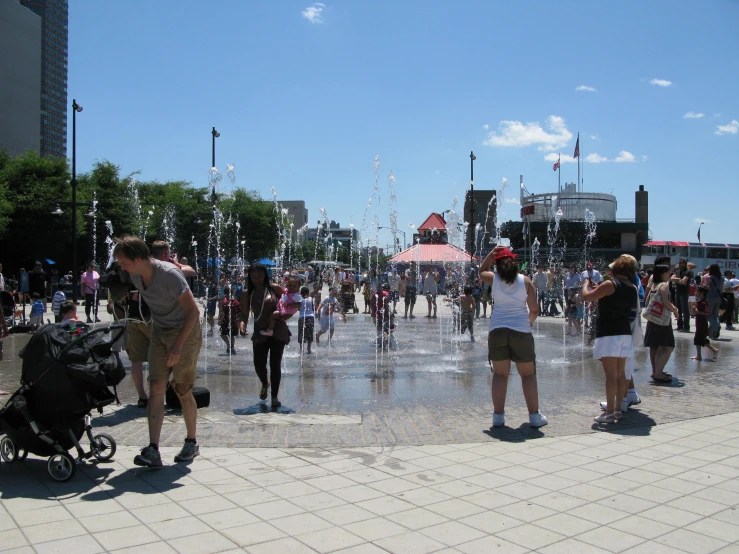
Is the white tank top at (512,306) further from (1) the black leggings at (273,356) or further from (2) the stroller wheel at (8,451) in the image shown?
(2) the stroller wheel at (8,451)

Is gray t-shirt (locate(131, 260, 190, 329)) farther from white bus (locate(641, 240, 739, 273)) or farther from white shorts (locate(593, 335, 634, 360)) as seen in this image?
white bus (locate(641, 240, 739, 273))

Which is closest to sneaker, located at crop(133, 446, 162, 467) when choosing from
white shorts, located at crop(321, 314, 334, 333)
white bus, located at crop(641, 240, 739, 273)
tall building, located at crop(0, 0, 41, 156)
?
white shorts, located at crop(321, 314, 334, 333)

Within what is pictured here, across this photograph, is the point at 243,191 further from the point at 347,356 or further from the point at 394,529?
the point at 394,529

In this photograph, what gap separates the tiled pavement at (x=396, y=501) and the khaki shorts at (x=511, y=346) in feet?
2.73

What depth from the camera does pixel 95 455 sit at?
465cm

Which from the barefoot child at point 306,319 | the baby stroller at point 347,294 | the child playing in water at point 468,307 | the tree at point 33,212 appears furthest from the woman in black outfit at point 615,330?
the tree at point 33,212

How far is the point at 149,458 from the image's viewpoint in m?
4.55

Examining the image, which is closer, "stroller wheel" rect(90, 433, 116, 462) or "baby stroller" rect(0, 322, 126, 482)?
"baby stroller" rect(0, 322, 126, 482)

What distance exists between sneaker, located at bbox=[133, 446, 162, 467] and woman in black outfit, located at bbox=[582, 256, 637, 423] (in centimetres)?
404

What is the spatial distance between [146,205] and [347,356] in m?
51.0

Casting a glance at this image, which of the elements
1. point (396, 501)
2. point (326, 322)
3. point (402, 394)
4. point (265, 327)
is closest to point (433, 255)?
point (326, 322)

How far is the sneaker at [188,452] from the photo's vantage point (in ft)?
15.8

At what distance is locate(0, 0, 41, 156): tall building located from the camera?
58125mm

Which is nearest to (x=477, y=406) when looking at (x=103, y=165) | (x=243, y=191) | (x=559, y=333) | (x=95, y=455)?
(x=95, y=455)
